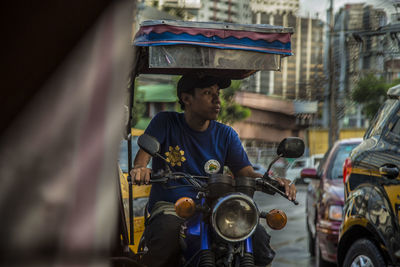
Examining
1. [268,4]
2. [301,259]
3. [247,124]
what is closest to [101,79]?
[301,259]

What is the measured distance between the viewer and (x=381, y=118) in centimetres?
545

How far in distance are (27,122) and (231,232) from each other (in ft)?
3.91

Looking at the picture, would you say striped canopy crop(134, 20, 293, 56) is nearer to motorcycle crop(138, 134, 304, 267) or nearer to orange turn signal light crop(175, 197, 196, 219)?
motorcycle crop(138, 134, 304, 267)

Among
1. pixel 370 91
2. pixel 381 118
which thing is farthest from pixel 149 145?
pixel 370 91

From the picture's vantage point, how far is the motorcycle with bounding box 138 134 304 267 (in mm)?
3480

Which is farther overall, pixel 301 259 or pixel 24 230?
pixel 301 259

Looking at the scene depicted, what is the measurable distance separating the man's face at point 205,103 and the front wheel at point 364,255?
168 cm

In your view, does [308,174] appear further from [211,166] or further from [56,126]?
[56,126]

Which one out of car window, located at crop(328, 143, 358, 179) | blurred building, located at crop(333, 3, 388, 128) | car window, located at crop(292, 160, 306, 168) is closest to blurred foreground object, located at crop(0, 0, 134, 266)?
car window, located at crop(328, 143, 358, 179)

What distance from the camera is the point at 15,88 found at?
10.4ft

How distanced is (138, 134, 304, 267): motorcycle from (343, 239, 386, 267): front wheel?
4.79ft

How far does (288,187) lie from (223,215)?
0.61 metres

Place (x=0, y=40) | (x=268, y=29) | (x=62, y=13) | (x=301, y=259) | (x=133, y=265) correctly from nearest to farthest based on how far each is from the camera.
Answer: (x=0, y=40)
(x=62, y=13)
(x=133, y=265)
(x=268, y=29)
(x=301, y=259)

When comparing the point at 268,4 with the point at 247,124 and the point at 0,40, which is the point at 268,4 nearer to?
the point at 247,124
